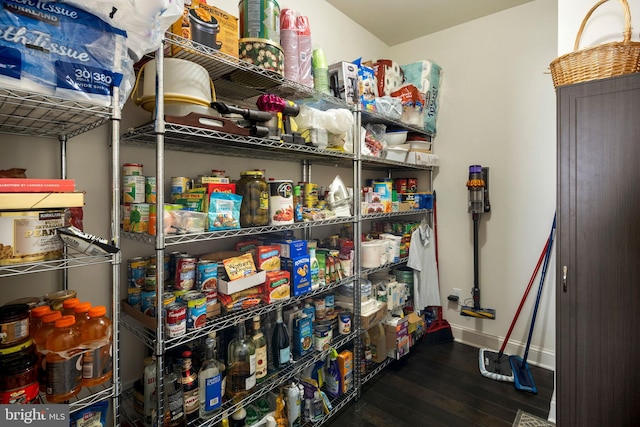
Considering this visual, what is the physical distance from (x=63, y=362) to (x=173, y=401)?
547 millimetres

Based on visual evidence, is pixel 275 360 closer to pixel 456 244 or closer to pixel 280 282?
pixel 280 282

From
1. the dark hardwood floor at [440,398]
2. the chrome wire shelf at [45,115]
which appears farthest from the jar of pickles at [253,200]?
the dark hardwood floor at [440,398]

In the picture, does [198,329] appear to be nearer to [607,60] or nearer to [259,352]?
[259,352]

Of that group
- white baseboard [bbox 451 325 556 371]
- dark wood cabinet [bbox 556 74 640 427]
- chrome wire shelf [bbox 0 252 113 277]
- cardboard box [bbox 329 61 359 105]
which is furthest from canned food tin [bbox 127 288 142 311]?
white baseboard [bbox 451 325 556 371]

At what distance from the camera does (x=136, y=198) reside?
4.14 feet

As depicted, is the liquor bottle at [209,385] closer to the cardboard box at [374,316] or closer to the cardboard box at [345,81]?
the cardboard box at [374,316]

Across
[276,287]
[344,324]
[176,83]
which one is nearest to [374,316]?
Answer: [344,324]

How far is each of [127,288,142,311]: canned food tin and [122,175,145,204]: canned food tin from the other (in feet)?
1.30

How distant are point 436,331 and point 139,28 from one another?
285 centimetres

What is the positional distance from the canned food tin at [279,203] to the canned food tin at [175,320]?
0.55 meters

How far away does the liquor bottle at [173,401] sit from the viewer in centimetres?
123

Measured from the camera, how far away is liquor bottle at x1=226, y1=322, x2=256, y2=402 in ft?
4.63

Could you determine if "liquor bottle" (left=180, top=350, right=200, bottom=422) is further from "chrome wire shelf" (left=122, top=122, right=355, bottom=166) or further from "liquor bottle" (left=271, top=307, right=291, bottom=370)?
"chrome wire shelf" (left=122, top=122, right=355, bottom=166)

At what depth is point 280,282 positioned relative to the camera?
1.53 meters
